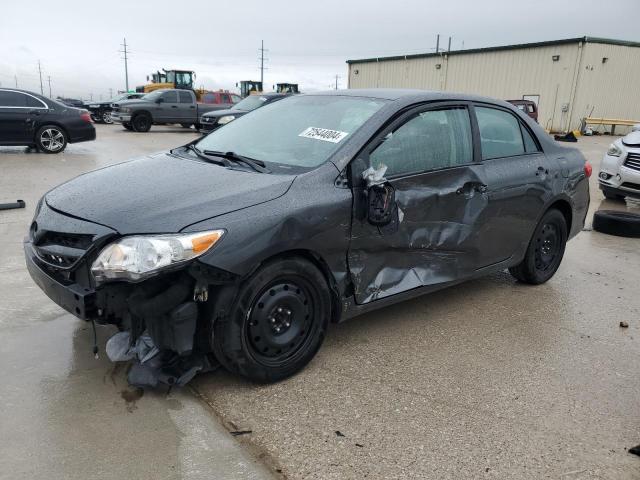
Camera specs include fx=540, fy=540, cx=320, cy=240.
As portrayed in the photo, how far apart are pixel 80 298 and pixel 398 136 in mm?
2088

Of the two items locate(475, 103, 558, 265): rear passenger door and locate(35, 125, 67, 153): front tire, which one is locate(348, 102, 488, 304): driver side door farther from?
locate(35, 125, 67, 153): front tire

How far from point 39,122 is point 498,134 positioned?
1150 centimetres

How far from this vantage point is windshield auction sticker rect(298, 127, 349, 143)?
3.34m

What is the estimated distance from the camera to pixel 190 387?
2.95 m

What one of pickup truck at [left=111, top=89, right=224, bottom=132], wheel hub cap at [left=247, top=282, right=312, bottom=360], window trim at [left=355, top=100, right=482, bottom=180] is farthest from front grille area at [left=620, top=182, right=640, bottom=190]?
pickup truck at [left=111, top=89, right=224, bottom=132]

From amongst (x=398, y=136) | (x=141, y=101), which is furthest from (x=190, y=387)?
(x=141, y=101)

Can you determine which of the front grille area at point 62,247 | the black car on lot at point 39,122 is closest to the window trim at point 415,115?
the front grille area at point 62,247

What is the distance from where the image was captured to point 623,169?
330 inches

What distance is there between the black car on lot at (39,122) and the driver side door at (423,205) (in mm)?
11356

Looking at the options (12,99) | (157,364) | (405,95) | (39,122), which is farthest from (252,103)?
(157,364)

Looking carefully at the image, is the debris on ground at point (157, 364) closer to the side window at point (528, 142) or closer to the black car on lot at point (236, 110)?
the side window at point (528, 142)

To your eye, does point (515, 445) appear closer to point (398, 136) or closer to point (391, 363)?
point (391, 363)

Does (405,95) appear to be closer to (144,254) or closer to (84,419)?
(144,254)

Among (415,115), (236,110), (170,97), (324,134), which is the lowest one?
(236,110)
